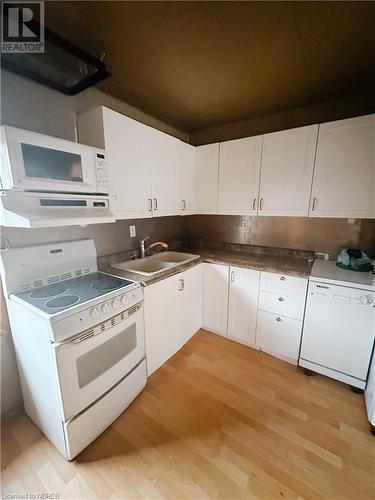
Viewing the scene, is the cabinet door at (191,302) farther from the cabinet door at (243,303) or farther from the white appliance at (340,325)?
the white appliance at (340,325)

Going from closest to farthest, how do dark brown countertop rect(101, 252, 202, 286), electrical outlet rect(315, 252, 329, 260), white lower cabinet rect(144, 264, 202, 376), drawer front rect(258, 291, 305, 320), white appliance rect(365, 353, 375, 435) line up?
white appliance rect(365, 353, 375, 435) < dark brown countertop rect(101, 252, 202, 286) < white lower cabinet rect(144, 264, 202, 376) < drawer front rect(258, 291, 305, 320) < electrical outlet rect(315, 252, 329, 260)

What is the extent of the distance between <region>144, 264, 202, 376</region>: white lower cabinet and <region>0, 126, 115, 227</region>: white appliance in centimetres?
73

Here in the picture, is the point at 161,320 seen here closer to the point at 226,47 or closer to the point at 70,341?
the point at 70,341

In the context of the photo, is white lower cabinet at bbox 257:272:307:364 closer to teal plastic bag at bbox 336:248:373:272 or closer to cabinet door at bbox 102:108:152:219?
teal plastic bag at bbox 336:248:373:272

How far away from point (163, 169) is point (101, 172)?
74 centimetres

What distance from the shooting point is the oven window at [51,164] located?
1.07m

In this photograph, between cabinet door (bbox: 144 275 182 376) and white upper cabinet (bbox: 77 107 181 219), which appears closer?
white upper cabinet (bbox: 77 107 181 219)

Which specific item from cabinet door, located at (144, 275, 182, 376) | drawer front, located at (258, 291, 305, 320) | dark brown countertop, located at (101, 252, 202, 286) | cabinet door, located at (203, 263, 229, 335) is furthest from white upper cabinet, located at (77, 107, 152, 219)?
drawer front, located at (258, 291, 305, 320)

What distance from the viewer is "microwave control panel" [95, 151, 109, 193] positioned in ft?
4.44

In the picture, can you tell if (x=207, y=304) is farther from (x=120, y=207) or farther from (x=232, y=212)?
(x=120, y=207)

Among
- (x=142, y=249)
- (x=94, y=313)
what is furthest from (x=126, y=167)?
(x=94, y=313)

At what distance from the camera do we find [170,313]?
1.88 m

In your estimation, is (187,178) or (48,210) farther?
(187,178)

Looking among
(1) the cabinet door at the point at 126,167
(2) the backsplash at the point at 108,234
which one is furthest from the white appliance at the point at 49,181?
(2) the backsplash at the point at 108,234
